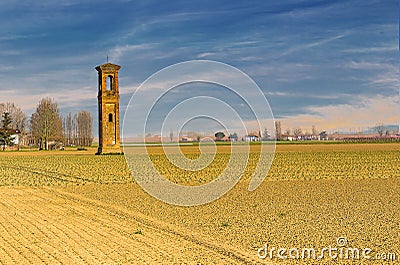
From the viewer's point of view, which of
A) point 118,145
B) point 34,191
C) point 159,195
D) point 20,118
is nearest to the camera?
point 159,195

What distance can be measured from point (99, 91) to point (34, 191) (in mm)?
48182

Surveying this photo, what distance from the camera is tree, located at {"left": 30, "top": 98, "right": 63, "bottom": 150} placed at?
4395 inches

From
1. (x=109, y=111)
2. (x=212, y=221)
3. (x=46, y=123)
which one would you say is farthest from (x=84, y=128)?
(x=212, y=221)

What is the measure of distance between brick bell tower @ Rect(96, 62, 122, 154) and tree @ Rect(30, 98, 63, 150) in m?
44.2

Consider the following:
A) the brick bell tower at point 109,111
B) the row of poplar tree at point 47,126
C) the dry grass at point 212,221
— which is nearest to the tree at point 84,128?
the row of poplar tree at point 47,126

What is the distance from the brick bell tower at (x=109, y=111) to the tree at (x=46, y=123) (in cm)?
4420

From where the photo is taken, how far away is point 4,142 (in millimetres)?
103062

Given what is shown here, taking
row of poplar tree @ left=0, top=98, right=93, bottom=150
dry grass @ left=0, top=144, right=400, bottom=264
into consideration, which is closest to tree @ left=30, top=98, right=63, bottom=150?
row of poplar tree @ left=0, top=98, right=93, bottom=150

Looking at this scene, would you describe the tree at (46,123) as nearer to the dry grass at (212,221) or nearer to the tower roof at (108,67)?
the tower roof at (108,67)

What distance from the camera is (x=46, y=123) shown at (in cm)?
11469

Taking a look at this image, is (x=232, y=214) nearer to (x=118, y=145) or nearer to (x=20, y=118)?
(x=118, y=145)

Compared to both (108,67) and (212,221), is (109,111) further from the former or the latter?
(212,221)

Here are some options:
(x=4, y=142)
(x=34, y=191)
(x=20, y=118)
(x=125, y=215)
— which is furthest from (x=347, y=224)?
(x=20, y=118)

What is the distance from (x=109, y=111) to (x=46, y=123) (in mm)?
49099
